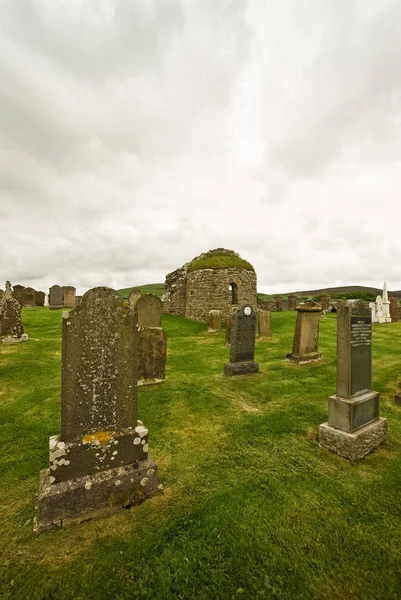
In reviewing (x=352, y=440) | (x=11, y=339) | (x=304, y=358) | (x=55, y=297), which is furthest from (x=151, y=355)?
(x=55, y=297)

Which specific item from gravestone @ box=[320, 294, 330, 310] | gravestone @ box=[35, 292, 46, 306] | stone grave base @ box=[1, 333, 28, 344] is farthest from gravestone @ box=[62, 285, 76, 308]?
gravestone @ box=[320, 294, 330, 310]

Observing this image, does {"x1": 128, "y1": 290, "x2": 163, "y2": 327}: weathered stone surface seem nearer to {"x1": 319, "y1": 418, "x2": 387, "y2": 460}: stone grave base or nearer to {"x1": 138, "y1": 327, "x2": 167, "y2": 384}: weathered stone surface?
{"x1": 138, "y1": 327, "x2": 167, "y2": 384}: weathered stone surface

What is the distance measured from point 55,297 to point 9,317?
10.4 meters

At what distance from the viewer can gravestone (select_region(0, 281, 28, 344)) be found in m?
10.5

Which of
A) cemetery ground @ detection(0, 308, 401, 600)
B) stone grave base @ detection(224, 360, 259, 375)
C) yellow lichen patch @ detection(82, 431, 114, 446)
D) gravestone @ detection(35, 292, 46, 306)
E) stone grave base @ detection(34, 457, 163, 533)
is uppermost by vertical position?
gravestone @ detection(35, 292, 46, 306)

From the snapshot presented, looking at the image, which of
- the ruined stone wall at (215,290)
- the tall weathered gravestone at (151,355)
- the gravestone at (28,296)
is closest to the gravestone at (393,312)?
the ruined stone wall at (215,290)

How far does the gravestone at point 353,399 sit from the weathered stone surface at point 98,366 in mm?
2924

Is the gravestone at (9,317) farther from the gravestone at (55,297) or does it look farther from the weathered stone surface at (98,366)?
the gravestone at (55,297)

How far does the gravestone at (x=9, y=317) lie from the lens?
10.5m

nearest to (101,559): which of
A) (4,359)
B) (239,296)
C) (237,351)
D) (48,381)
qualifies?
(48,381)

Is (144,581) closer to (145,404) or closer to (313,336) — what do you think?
(145,404)

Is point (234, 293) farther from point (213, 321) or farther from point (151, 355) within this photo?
point (151, 355)

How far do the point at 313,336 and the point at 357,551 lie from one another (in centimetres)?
738

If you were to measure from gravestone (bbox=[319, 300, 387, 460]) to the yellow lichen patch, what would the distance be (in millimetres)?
3078
